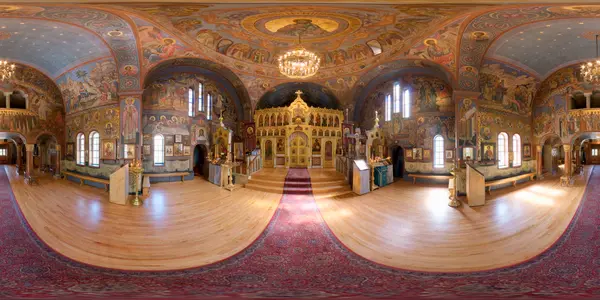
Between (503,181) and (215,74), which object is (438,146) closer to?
(503,181)

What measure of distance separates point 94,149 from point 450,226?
769 cm

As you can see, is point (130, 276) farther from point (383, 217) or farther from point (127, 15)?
point (127, 15)

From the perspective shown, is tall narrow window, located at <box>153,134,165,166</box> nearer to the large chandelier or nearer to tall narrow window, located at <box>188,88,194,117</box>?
tall narrow window, located at <box>188,88,194,117</box>

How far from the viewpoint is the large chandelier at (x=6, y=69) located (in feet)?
18.0

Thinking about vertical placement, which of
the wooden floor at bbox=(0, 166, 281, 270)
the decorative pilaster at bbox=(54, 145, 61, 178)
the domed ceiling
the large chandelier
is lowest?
the wooden floor at bbox=(0, 166, 281, 270)

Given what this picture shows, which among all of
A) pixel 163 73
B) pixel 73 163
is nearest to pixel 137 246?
pixel 73 163

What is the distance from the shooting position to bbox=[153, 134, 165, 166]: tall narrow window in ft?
37.2

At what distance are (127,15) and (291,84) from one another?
928 cm

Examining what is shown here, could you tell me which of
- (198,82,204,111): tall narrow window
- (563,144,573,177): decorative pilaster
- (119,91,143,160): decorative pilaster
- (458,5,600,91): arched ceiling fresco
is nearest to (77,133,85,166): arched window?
(119,91,143,160): decorative pilaster

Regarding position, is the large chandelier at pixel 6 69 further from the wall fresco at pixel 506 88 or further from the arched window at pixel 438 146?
the arched window at pixel 438 146


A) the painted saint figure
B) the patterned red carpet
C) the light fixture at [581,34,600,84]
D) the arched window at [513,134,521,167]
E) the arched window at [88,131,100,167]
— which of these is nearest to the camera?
the patterned red carpet

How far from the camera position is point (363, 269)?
2.81m

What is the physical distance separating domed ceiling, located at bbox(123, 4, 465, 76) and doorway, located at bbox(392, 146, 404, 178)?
4669 millimetres

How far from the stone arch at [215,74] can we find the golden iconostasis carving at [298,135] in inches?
40.9
